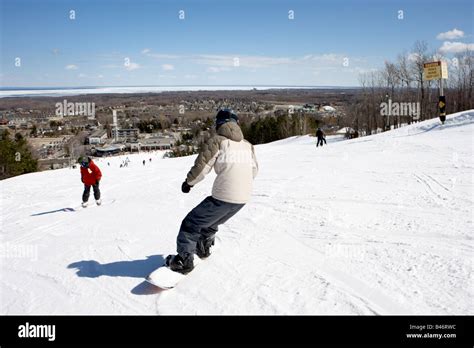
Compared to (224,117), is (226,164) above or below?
below

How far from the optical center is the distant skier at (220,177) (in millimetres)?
3680

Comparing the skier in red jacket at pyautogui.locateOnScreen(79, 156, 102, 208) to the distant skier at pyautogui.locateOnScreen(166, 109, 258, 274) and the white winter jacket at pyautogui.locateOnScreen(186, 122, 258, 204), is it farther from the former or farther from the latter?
the white winter jacket at pyautogui.locateOnScreen(186, 122, 258, 204)

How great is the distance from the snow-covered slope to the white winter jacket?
3.02 ft

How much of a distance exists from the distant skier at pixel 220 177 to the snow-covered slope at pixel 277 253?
0.47 m

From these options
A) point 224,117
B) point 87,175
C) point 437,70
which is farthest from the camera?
point 437,70

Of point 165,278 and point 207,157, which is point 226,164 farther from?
point 165,278

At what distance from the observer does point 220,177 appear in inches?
147

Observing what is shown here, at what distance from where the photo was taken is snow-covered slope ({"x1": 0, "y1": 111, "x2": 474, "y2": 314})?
3.39 metres

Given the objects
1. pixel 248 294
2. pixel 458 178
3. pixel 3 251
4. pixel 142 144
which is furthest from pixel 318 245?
pixel 142 144

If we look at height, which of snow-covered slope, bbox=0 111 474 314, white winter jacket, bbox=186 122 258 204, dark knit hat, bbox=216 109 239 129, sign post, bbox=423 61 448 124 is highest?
sign post, bbox=423 61 448 124

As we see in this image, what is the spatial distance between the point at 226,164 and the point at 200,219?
0.64 metres

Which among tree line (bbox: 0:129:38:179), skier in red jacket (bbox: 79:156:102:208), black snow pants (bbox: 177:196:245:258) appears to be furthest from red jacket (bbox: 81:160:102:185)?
tree line (bbox: 0:129:38:179)

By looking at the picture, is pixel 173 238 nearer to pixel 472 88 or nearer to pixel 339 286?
pixel 339 286

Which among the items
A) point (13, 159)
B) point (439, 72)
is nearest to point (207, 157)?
point (439, 72)
